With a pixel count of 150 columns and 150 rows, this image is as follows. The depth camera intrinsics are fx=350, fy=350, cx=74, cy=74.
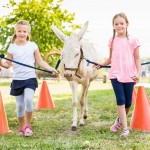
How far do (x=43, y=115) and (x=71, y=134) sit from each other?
2.18m

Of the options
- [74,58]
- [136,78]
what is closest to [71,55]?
[74,58]

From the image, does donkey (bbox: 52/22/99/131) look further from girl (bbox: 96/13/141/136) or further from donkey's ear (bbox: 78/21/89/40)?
girl (bbox: 96/13/141/136)

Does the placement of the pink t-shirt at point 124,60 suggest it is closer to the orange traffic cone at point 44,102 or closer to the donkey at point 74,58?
the donkey at point 74,58

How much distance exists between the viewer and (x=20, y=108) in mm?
5465

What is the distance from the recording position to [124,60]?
519cm

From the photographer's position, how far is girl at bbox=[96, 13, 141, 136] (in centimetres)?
518

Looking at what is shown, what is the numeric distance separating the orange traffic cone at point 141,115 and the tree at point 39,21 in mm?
20012

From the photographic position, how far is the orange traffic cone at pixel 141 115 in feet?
18.4

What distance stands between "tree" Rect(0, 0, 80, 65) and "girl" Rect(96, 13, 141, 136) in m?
20.4

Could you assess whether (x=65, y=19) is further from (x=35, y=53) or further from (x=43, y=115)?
(x=35, y=53)

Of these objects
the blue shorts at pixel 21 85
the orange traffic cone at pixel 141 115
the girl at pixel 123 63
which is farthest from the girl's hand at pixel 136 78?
the blue shorts at pixel 21 85

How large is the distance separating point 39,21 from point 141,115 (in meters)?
21.3

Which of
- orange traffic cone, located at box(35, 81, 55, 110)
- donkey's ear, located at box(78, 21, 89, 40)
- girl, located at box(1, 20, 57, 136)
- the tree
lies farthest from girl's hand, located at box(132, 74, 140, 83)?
the tree

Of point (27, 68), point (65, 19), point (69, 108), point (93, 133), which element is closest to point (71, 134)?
point (93, 133)
